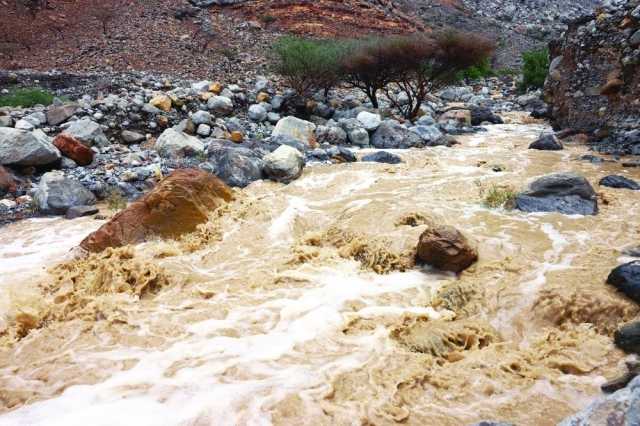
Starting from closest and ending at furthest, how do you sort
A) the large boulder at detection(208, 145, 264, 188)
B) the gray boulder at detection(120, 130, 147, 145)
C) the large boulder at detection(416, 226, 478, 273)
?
1. the large boulder at detection(416, 226, 478, 273)
2. the large boulder at detection(208, 145, 264, 188)
3. the gray boulder at detection(120, 130, 147, 145)

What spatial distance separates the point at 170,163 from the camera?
336 inches

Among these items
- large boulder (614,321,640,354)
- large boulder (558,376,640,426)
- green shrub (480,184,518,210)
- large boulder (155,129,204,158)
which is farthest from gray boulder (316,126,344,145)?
large boulder (558,376,640,426)

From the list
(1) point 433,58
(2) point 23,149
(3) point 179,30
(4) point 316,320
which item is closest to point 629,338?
(4) point 316,320

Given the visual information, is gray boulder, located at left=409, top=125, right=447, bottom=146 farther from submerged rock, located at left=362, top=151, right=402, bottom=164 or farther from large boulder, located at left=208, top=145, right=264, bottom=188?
large boulder, located at left=208, top=145, right=264, bottom=188

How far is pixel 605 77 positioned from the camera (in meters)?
10.0

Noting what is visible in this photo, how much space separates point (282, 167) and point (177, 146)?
236 cm

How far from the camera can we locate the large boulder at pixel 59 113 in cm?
945

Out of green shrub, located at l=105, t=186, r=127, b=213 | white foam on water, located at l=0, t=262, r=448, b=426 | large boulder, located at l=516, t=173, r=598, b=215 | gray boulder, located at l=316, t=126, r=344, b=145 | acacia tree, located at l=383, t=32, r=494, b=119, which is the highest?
acacia tree, located at l=383, t=32, r=494, b=119

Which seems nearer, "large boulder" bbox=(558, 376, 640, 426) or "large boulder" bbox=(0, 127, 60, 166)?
"large boulder" bbox=(558, 376, 640, 426)

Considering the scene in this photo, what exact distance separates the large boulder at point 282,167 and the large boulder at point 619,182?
4923mm

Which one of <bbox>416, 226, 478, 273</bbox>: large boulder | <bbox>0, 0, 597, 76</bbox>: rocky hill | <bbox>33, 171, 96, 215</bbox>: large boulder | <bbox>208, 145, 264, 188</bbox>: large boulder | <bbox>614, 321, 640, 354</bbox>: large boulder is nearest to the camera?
<bbox>614, 321, 640, 354</bbox>: large boulder

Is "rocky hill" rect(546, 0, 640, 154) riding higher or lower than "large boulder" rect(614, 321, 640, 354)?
higher

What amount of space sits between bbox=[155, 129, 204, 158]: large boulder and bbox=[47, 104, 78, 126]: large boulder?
84.9 inches

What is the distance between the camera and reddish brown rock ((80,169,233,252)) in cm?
546
